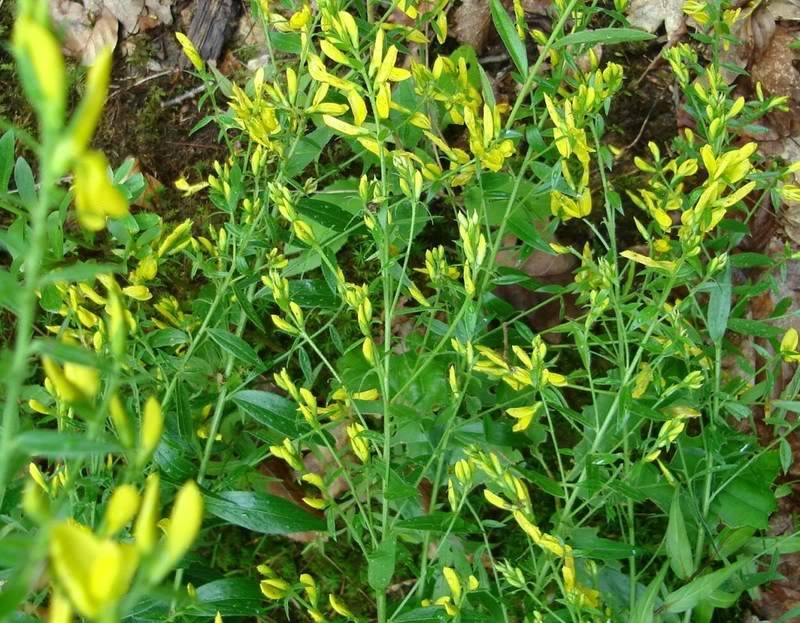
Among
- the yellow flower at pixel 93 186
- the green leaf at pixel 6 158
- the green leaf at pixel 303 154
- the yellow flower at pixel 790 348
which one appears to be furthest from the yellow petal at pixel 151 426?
the yellow flower at pixel 790 348

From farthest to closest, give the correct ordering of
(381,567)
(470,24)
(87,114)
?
1. (470,24)
2. (381,567)
3. (87,114)

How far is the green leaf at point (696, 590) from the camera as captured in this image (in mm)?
1365

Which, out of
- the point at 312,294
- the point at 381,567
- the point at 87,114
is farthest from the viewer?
the point at 312,294

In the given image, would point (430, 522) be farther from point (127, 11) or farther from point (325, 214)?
point (127, 11)

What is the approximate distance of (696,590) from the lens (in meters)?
1.40

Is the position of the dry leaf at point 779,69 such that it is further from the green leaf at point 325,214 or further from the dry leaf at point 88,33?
the dry leaf at point 88,33

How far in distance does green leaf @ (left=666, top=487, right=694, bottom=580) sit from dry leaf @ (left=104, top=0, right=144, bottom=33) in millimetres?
1633

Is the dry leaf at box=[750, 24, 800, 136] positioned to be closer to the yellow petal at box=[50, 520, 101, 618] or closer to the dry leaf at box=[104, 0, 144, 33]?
the dry leaf at box=[104, 0, 144, 33]

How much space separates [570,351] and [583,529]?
1.59 ft

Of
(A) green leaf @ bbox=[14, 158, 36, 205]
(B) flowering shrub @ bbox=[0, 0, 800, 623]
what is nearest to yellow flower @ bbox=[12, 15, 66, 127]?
(B) flowering shrub @ bbox=[0, 0, 800, 623]

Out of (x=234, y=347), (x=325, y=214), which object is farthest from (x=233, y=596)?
Result: (x=325, y=214)

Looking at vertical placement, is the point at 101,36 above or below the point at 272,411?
above

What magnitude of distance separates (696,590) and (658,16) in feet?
4.54

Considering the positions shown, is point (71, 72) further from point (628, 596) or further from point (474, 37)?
point (628, 596)
